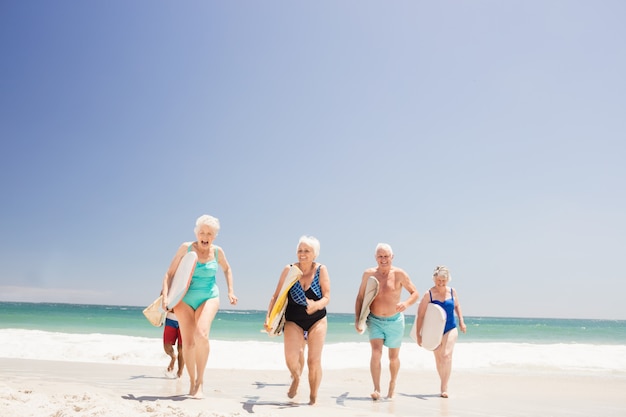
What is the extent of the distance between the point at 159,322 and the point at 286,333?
220cm

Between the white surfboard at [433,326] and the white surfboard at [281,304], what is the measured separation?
2450mm

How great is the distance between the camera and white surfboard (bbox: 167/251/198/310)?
5355mm

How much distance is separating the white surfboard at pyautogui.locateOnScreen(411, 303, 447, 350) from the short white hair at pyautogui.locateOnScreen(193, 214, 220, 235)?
317cm

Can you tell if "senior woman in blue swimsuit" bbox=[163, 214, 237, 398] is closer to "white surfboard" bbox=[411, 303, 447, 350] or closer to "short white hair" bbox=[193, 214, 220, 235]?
"short white hair" bbox=[193, 214, 220, 235]

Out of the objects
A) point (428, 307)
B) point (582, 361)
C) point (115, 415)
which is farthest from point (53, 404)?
point (582, 361)

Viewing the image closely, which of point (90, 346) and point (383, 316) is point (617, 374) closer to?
point (383, 316)

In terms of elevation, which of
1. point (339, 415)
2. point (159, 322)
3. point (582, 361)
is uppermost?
point (159, 322)

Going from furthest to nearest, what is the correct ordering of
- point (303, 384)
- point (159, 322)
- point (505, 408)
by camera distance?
point (303, 384), point (159, 322), point (505, 408)

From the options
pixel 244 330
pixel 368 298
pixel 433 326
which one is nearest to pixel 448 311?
pixel 433 326

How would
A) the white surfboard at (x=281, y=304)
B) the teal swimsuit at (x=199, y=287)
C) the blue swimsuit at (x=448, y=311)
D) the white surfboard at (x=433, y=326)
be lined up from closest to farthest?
1. the white surfboard at (x=281, y=304)
2. the teal swimsuit at (x=199, y=287)
3. the white surfboard at (x=433, y=326)
4. the blue swimsuit at (x=448, y=311)

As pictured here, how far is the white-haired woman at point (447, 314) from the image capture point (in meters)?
6.64

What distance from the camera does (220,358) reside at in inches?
421

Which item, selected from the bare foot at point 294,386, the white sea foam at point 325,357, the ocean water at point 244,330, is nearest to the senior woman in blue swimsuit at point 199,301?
the bare foot at point 294,386

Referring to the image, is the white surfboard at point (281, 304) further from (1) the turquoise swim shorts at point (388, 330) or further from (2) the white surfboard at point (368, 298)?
(1) the turquoise swim shorts at point (388, 330)
